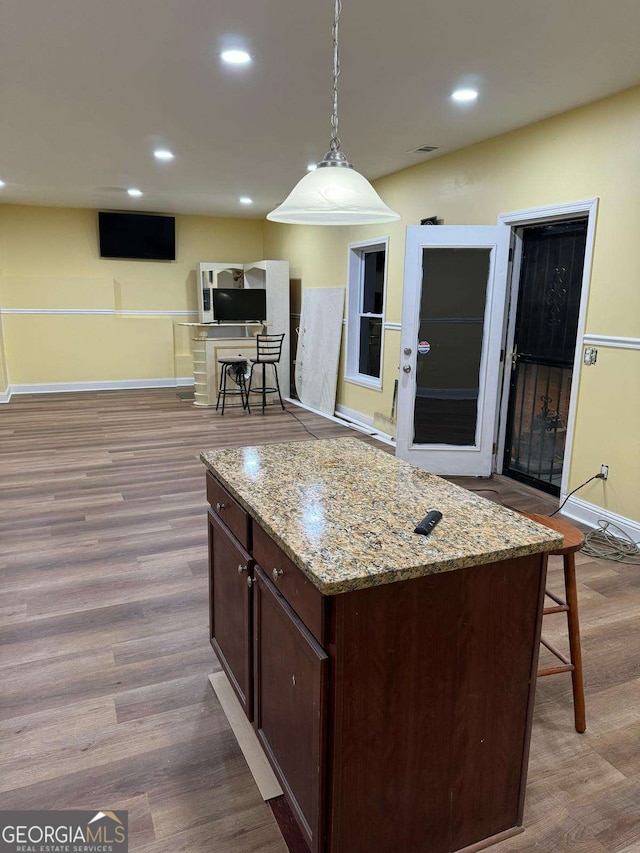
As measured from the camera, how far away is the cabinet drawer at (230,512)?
1731 millimetres

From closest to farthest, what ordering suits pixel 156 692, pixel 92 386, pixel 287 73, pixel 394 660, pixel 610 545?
pixel 394 660 < pixel 156 692 < pixel 287 73 < pixel 610 545 < pixel 92 386

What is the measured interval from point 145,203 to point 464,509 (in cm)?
758

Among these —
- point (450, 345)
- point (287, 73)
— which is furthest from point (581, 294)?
point (287, 73)

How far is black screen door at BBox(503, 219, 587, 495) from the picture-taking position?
4047 mm

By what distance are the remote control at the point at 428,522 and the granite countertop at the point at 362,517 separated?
0.02 metres

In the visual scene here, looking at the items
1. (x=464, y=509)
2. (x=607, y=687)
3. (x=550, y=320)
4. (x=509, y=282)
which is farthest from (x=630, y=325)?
(x=464, y=509)

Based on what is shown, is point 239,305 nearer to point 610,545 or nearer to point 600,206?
point 600,206

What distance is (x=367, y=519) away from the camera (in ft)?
5.01

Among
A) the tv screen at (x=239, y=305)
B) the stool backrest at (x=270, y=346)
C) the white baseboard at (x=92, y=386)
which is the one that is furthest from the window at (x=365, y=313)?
the white baseboard at (x=92, y=386)

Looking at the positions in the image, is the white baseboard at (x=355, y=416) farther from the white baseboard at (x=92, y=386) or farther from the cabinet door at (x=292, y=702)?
the cabinet door at (x=292, y=702)

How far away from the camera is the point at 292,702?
146 cm

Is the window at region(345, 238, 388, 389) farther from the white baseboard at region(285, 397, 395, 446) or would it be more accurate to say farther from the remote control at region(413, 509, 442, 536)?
the remote control at region(413, 509, 442, 536)

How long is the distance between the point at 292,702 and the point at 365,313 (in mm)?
5651

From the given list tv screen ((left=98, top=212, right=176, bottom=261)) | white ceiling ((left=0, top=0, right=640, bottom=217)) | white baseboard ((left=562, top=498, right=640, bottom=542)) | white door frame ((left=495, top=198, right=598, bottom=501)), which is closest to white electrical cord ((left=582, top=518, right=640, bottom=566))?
white baseboard ((left=562, top=498, right=640, bottom=542))
